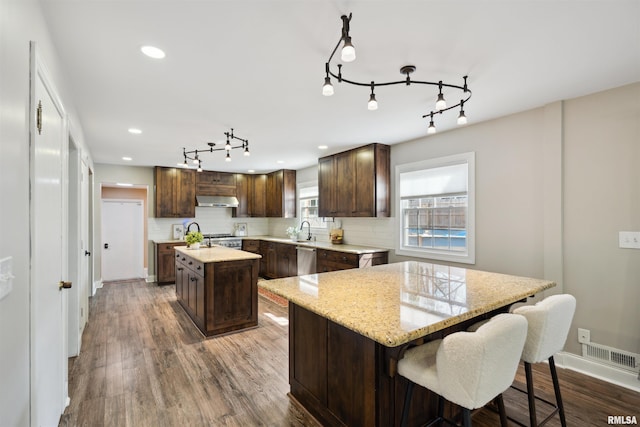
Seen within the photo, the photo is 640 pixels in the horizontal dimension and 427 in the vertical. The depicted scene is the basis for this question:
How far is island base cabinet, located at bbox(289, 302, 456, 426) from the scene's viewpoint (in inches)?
62.0

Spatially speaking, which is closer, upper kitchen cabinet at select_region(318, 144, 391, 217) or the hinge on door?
the hinge on door

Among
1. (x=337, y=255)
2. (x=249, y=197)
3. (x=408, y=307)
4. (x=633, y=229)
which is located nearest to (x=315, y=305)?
(x=408, y=307)

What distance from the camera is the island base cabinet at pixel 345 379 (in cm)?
158

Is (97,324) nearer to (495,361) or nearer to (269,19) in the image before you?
(269,19)

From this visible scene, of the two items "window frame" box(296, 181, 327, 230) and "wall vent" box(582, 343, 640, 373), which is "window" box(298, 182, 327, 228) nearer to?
"window frame" box(296, 181, 327, 230)

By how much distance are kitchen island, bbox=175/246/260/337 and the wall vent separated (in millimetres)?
3217

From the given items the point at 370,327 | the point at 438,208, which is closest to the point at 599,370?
the point at 438,208

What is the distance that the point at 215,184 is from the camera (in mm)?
6918

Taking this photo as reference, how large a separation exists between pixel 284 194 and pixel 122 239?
3811mm

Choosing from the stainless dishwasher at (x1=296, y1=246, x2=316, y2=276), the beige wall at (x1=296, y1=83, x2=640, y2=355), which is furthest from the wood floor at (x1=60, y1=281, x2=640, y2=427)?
the stainless dishwasher at (x1=296, y1=246, x2=316, y2=276)

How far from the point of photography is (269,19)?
1.64 meters

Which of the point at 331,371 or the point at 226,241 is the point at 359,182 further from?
the point at 226,241

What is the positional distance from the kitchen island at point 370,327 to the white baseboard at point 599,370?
119cm

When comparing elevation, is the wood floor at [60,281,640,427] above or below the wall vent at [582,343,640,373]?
below
